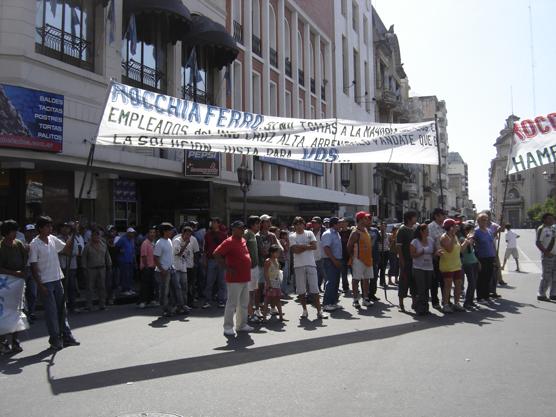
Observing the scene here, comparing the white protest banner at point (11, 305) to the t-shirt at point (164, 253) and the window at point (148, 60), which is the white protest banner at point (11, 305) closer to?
the t-shirt at point (164, 253)

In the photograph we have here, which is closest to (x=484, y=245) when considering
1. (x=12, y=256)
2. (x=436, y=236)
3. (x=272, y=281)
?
(x=436, y=236)

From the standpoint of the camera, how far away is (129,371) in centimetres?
620

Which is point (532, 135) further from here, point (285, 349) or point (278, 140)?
point (285, 349)

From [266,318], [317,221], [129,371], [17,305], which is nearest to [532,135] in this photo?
[317,221]

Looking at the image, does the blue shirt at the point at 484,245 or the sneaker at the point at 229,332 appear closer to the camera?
the sneaker at the point at 229,332

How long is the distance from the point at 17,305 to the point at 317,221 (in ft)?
23.3

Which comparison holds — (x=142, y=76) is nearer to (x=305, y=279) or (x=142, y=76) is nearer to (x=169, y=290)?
(x=169, y=290)

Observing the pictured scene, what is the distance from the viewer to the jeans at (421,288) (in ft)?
31.3

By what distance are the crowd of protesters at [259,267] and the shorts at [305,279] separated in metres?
0.02

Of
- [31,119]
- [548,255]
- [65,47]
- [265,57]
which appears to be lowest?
[548,255]

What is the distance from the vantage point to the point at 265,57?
26.5m

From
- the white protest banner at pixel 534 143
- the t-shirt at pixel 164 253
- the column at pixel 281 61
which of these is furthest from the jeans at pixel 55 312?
the column at pixel 281 61

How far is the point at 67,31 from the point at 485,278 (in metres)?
12.4

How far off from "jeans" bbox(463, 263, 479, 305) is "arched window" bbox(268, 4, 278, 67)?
63.8ft
